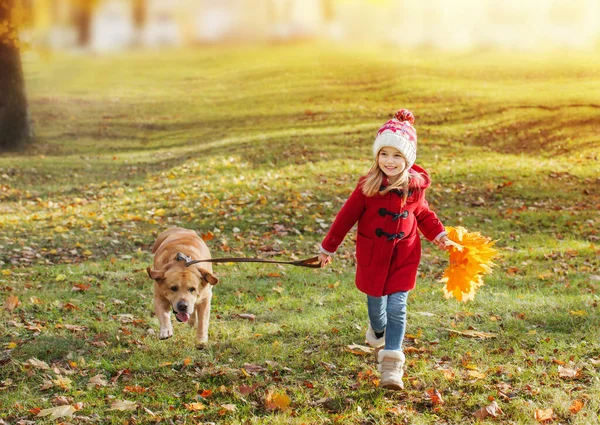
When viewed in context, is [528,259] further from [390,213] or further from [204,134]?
[204,134]

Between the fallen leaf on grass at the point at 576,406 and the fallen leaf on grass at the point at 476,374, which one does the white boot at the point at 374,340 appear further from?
the fallen leaf on grass at the point at 576,406

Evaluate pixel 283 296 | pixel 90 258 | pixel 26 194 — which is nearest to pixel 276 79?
pixel 26 194

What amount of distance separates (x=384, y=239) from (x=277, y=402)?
124cm

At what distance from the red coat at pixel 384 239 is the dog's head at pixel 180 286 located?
1.22m

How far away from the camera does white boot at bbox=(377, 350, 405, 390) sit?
420cm

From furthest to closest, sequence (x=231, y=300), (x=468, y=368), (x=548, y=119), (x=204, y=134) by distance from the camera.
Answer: (x=204, y=134) → (x=548, y=119) → (x=231, y=300) → (x=468, y=368)

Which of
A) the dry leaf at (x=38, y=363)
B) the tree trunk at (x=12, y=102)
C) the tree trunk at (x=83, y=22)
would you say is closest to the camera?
the dry leaf at (x=38, y=363)

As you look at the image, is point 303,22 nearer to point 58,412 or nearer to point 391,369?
point 391,369

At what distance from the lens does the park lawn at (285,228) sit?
170 inches

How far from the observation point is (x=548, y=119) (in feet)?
57.5

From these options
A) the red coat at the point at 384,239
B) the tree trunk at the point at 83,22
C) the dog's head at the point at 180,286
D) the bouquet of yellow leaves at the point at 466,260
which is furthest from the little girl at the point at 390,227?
the tree trunk at the point at 83,22

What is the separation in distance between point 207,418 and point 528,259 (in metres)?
5.58

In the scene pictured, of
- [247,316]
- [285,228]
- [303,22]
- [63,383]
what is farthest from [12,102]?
[63,383]

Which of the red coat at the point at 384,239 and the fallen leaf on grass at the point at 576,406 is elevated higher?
the red coat at the point at 384,239
